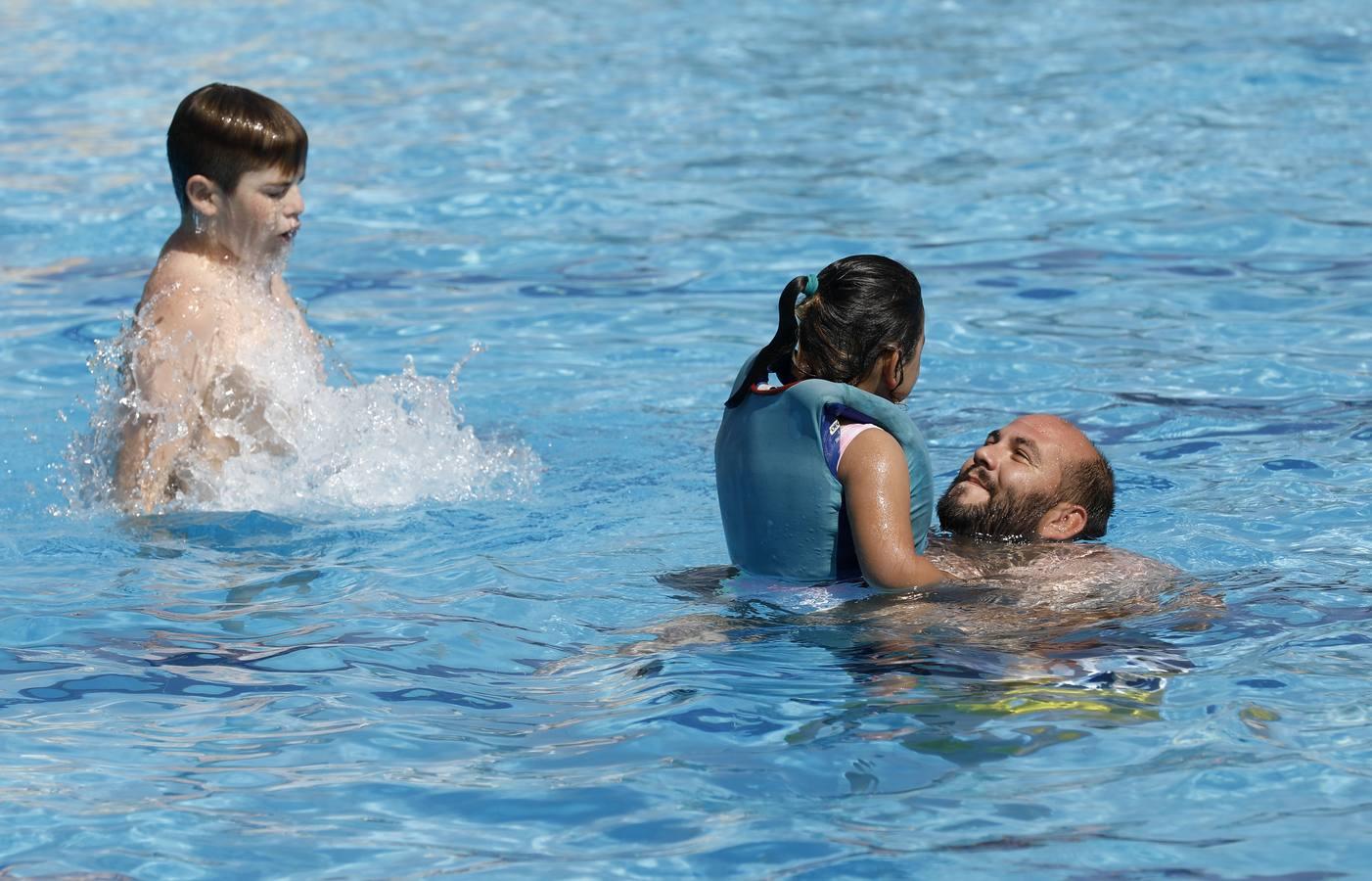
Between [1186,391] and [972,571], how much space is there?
2657 millimetres

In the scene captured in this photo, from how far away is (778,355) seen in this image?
4.61 meters

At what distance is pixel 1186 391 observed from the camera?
7121 millimetres

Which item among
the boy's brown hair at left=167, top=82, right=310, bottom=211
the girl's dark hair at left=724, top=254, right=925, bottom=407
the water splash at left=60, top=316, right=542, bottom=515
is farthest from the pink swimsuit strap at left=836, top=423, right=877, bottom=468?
the boy's brown hair at left=167, top=82, right=310, bottom=211

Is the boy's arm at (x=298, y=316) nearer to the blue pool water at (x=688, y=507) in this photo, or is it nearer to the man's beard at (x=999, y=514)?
the blue pool water at (x=688, y=507)

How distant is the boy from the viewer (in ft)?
18.9

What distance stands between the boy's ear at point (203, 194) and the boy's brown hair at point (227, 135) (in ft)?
0.07

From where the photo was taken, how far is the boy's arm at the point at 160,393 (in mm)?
5719

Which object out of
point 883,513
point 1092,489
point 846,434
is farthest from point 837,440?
point 1092,489

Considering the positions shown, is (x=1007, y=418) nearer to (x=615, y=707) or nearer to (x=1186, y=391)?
(x=1186, y=391)

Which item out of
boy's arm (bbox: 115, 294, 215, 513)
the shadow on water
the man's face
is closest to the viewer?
the shadow on water

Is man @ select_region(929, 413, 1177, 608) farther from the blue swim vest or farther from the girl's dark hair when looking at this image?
the girl's dark hair

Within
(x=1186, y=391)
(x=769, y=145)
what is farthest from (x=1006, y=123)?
(x=1186, y=391)

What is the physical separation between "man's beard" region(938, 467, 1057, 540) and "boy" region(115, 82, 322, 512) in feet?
7.98

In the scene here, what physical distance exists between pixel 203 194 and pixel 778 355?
7.49 ft
